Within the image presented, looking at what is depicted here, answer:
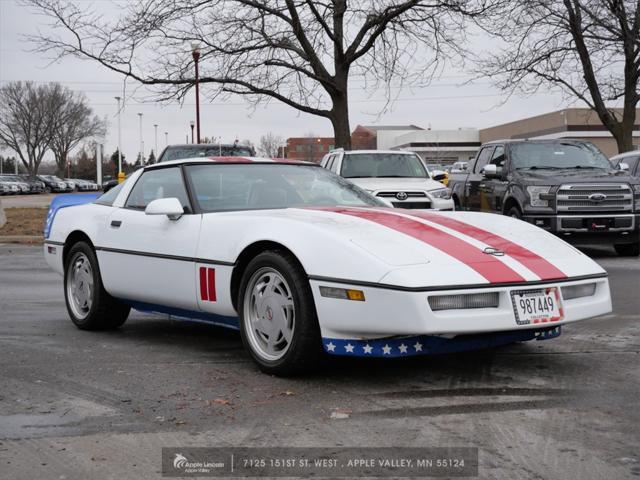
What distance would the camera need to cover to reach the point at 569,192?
12.1m

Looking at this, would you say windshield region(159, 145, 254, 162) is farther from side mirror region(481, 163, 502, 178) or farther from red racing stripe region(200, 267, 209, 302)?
red racing stripe region(200, 267, 209, 302)

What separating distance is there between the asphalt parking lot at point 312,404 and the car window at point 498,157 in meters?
7.26

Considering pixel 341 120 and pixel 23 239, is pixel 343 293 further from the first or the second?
pixel 341 120

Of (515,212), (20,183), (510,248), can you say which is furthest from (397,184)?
(20,183)

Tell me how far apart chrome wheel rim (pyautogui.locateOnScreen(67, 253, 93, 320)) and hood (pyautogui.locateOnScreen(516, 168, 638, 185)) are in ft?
24.5

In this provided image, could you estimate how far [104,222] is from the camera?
6539 mm

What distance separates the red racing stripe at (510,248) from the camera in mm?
4770

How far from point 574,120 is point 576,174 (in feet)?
188

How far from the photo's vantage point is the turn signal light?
4477 millimetres

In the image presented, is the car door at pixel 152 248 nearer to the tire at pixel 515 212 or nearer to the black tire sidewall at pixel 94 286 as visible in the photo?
the black tire sidewall at pixel 94 286

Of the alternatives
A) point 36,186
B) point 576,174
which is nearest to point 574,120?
point 36,186

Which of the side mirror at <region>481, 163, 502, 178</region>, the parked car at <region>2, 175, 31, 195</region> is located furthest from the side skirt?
the parked car at <region>2, 175, 31, 195</region>

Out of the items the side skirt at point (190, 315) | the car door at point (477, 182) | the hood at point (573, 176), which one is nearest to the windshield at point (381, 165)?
the car door at point (477, 182)

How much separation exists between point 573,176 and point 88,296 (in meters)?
7.89
